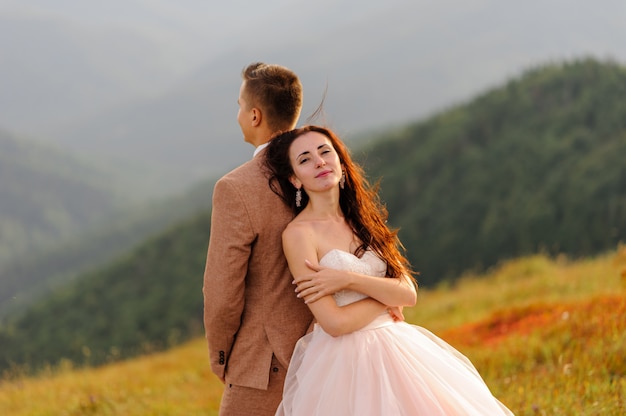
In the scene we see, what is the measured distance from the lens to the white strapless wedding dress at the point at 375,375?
9.43 ft

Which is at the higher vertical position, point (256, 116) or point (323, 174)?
point (256, 116)

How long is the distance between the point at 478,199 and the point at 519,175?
1667 millimetres

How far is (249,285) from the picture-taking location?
3258 millimetres

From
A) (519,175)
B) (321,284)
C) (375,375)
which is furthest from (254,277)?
(519,175)

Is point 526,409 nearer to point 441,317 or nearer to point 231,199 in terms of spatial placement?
point 231,199

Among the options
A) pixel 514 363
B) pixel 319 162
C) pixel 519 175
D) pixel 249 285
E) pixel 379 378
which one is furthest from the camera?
pixel 519 175

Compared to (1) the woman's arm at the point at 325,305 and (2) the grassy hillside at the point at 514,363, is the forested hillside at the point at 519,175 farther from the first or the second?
(1) the woman's arm at the point at 325,305

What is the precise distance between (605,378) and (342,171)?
2876 mm

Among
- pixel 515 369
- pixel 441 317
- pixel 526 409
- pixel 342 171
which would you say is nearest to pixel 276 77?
pixel 342 171

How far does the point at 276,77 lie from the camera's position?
328 cm

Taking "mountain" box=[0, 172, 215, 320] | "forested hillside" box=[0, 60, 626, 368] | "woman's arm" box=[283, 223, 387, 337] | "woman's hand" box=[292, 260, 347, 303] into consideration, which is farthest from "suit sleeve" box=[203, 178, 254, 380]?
"mountain" box=[0, 172, 215, 320]

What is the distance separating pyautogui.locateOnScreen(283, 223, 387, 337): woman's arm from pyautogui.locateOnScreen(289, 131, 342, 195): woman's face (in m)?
0.22

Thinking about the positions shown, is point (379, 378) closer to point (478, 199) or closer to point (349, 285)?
point (349, 285)

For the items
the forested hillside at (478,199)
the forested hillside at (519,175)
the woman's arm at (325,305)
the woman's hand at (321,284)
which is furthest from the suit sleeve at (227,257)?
the forested hillside at (519,175)
